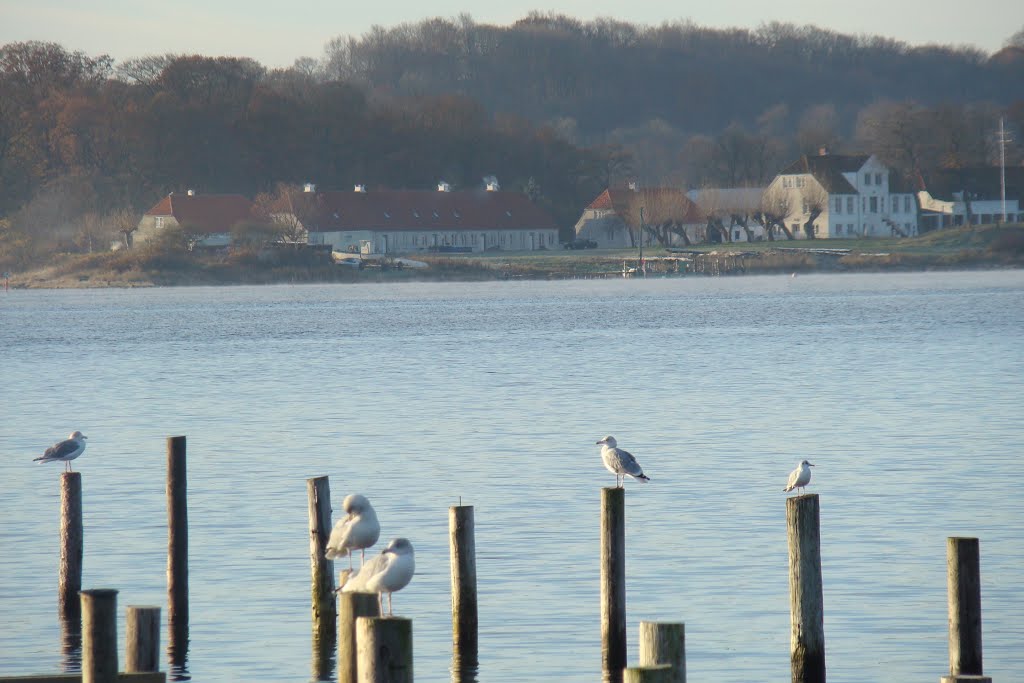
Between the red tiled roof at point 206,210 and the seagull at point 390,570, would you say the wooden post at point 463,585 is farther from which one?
the red tiled roof at point 206,210

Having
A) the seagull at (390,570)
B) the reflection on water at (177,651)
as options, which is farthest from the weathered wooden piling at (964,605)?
the reflection on water at (177,651)

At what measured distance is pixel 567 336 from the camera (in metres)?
72.4

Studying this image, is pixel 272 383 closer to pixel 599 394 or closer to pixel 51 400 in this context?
pixel 51 400

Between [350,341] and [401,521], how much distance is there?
157ft

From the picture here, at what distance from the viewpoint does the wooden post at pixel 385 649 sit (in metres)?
9.81

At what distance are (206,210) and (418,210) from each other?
64.9 feet

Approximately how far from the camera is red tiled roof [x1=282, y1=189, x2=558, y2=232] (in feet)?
494

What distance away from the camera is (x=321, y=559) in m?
15.5

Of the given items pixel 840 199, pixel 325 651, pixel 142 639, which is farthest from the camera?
pixel 840 199

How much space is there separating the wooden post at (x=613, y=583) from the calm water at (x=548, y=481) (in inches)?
26.2

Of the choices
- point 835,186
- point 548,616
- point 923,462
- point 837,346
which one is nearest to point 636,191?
point 835,186

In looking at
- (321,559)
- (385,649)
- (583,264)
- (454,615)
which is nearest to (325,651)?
(321,559)

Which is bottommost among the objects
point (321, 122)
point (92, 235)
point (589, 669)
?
point (589, 669)

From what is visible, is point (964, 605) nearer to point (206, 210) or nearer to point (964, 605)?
point (964, 605)
